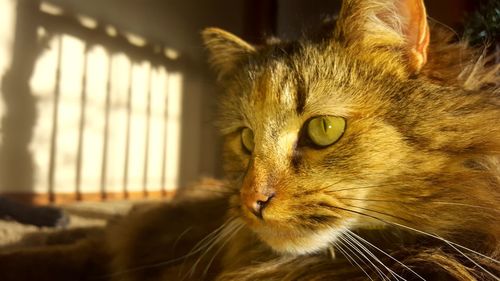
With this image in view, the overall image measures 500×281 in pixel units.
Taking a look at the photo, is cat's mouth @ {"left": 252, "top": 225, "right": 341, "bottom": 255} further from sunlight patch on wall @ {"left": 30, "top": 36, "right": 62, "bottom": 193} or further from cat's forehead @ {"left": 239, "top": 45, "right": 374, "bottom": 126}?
sunlight patch on wall @ {"left": 30, "top": 36, "right": 62, "bottom": 193}

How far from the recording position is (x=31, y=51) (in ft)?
8.40

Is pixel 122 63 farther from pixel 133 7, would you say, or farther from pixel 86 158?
pixel 86 158

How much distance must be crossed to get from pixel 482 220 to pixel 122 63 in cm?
273

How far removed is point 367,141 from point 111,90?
8.36 ft

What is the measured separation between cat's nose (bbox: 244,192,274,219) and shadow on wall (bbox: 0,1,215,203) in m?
2.06

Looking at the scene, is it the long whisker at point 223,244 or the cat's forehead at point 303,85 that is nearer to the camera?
the cat's forehead at point 303,85

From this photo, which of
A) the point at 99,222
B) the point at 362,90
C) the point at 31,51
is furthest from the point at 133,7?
the point at 362,90

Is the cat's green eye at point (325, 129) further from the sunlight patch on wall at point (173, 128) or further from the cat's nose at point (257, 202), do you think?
the sunlight patch on wall at point (173, 128)

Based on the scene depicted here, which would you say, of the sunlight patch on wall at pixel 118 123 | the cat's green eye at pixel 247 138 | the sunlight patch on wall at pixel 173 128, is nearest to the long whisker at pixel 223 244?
the cat's green eye at pixel 247 138

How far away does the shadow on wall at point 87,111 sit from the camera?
253 cm

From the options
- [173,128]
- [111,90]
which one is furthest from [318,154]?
[173,128]

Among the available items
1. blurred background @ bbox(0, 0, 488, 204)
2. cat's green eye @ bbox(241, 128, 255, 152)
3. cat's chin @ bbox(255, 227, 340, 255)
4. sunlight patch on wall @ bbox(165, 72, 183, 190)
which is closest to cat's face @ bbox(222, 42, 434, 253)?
cat's chin @ bbox(255, 227, 340, 255)

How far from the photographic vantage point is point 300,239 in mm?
800

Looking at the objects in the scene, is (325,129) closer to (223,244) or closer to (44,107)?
(223,244)
